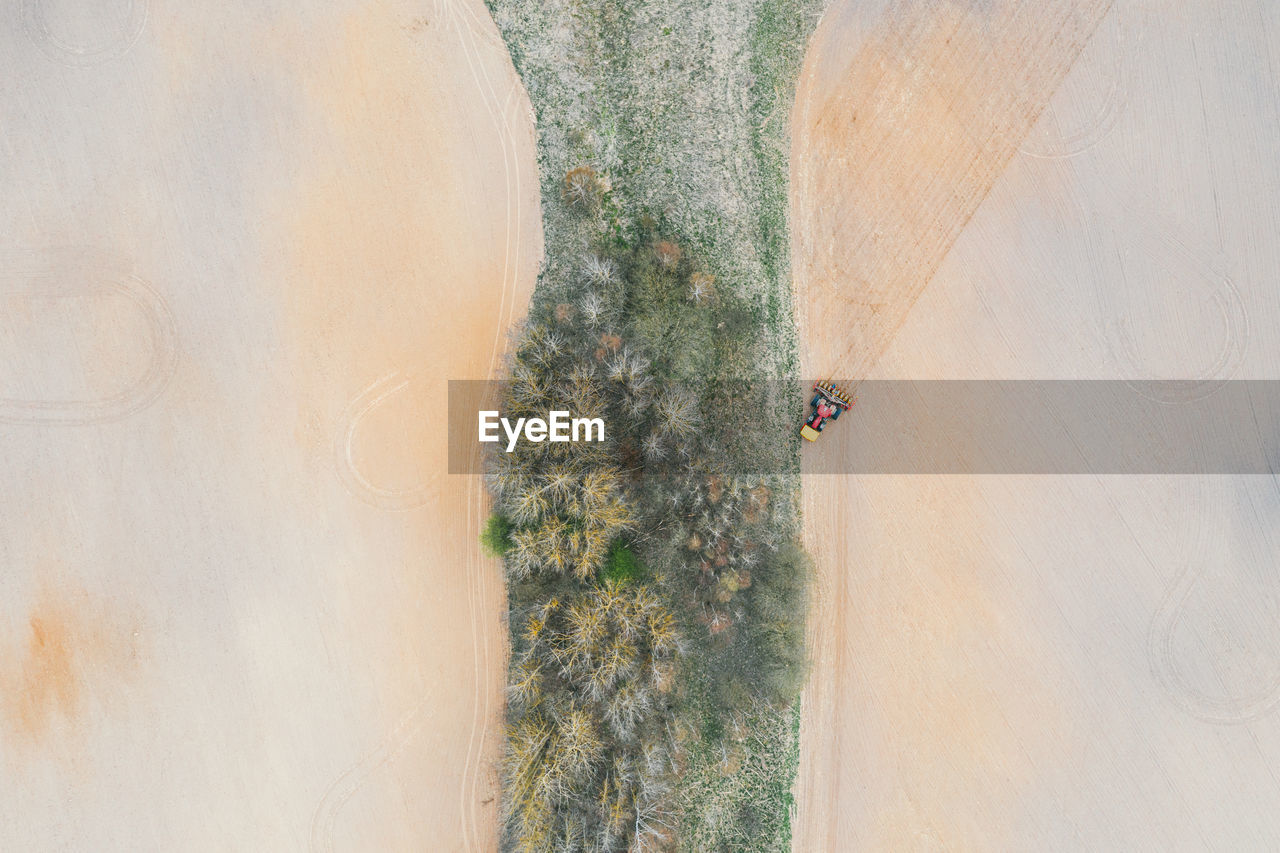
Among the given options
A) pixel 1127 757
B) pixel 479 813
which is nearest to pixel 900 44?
pixel 1127 757

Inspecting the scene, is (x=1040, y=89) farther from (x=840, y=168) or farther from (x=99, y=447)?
(x=99, y=447)

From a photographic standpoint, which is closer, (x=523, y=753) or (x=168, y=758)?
(x=523, y=753)

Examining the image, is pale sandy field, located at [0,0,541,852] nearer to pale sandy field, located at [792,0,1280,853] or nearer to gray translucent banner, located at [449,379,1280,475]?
gray translucent banner, located at [449,379,1280,475]

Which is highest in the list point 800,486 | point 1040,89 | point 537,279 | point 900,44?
point 900,44

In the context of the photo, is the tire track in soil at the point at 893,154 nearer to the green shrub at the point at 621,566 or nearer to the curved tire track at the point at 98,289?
the green shrub at the point at 621,566

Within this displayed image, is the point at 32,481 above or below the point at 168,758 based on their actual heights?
above

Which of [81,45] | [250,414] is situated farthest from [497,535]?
[81,45]

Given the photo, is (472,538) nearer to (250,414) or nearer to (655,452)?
(655,452)
